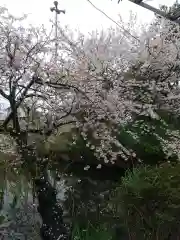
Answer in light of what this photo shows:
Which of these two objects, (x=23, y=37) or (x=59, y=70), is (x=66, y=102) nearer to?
(x=59, y=70)

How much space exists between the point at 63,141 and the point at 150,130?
5.87 feet

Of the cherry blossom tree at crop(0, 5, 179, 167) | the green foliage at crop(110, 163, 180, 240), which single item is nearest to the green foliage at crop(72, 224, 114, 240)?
the green foliage at crop(110, 163, 180, 240)

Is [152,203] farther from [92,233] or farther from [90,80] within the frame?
[90,80]

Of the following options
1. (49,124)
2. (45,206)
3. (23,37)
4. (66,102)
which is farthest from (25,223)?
(23,37)

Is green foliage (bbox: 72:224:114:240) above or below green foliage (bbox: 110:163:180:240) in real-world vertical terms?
below

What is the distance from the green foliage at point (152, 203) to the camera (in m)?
4.66

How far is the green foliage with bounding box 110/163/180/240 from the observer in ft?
15.3

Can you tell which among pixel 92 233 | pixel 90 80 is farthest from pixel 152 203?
pixel 90 80

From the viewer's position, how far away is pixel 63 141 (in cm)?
645

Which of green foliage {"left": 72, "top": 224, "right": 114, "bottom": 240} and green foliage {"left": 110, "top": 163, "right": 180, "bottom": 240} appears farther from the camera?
green foliage {"left": 72, "top": 224, "right": 114, "bottom": 240}

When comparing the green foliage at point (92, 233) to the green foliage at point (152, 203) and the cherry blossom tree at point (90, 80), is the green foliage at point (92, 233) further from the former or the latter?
the cherry blossom tree at point (90, 80)

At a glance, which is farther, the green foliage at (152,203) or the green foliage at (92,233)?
the green foliage at (92,233)

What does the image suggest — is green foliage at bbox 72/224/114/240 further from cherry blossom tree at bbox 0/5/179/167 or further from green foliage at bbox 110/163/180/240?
cherry blossom tree at bbox 0/5/179/167

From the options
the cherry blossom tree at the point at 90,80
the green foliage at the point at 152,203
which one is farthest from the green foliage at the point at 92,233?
the cherry blossom tree at the point at 90,80
